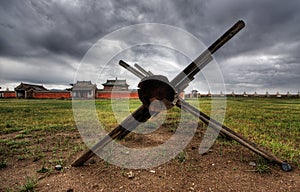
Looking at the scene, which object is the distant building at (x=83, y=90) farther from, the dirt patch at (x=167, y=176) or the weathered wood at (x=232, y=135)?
the weathered wood at (x=232, y=135)

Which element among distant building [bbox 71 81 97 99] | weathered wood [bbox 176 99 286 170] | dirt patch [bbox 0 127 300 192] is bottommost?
dirt patch [bbox 0 127 300 192]

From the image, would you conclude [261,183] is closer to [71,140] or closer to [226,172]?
[226,172]

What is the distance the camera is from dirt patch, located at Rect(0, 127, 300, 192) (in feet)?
9.75

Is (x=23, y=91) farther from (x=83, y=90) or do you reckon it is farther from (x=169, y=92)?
(x=169, y=92)

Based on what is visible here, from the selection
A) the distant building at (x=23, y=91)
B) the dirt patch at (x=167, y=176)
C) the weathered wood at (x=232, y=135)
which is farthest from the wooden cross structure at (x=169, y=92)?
the distant building at (x=23, y=91)

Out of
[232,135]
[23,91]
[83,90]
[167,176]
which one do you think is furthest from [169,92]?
[23,91]

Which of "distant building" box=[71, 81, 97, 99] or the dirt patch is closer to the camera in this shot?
the dirt patch

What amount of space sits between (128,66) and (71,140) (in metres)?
3.06

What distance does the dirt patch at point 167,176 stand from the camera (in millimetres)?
2971

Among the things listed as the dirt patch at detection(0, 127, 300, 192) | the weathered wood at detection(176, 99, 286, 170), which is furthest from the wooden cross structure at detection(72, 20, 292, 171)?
the dirt patch at detection(0, 127, 300, 192)

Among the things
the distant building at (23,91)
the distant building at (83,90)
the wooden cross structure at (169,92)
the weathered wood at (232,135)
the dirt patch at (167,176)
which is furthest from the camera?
the distant building at (23,91)

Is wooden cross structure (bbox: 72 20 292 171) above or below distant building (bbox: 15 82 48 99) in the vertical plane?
below

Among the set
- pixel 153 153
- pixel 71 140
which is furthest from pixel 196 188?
pixel 71 140

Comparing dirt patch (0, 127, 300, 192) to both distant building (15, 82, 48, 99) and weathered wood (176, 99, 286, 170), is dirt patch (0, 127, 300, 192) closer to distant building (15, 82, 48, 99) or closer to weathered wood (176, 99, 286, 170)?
weathered wood (176, 99, 286, 170)
